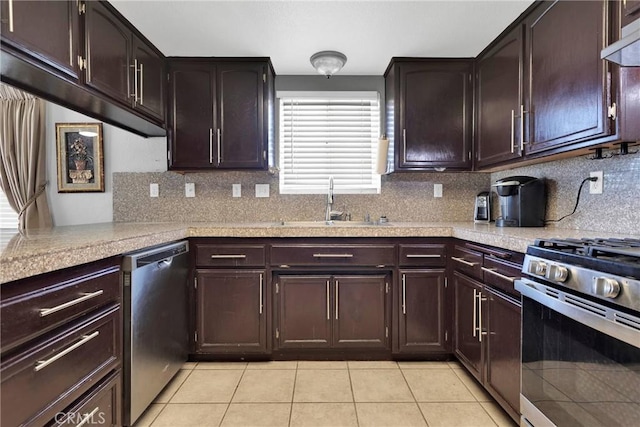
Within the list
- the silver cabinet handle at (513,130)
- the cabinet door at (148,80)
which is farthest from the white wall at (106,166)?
the silver cabinet handle at (513,130)

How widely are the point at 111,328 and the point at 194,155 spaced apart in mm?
1380

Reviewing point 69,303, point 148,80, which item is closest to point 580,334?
point 69,303

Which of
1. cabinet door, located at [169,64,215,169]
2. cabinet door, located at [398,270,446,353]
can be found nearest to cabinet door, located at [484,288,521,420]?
cabinet door, located at [398,270,446,353]

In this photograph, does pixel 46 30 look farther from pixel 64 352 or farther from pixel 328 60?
pixel 328 60

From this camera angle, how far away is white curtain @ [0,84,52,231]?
2395 millimetres

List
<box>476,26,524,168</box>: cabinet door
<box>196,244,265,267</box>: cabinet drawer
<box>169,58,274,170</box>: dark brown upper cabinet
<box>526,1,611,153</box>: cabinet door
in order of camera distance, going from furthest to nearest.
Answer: <box>169,58,274,170</box>: dark brown upper cabinet, <box>196,244,265,267</box>: cabinet drawer, <box>476,26,524,168</box>: cabinet door, <box>526,1,611,153</box>: cabinet door

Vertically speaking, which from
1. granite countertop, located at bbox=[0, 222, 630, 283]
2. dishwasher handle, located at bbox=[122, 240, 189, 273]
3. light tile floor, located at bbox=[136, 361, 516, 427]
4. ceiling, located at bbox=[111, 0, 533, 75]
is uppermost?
ceiling, located at bbox=[111, 0, 533, 75]

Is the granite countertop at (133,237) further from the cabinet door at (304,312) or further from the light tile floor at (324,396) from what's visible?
the light tile floor at (324,396)

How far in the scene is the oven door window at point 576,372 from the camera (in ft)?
2.88

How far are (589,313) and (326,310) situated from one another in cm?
140

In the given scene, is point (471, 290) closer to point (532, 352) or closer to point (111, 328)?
point (532, 352)

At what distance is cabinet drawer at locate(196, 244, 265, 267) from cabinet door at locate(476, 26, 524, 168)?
169 centimetres

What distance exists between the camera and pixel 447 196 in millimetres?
2639

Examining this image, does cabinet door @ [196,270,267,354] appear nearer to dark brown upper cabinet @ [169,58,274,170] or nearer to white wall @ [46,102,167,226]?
dark brown upper cabinet @ [169,58,274,170]
